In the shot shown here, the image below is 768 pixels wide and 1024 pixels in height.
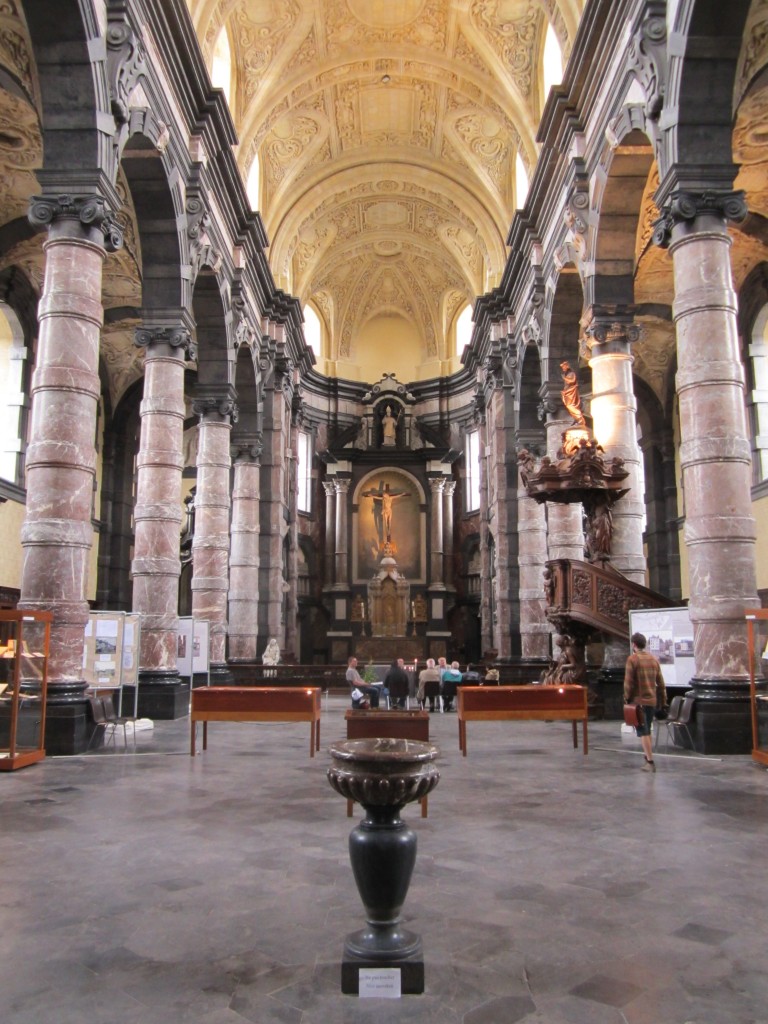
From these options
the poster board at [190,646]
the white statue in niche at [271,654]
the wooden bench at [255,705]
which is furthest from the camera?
the white statue in niche at [271,654]

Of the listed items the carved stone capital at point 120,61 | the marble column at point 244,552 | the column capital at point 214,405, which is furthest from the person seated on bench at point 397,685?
the carved stone capital at point 120,61

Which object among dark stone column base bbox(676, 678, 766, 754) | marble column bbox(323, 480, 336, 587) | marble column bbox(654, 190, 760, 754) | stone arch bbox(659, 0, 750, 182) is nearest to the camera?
dark stone column base bbox(676, 678, 766, 754)

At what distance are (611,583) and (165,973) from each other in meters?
11.6

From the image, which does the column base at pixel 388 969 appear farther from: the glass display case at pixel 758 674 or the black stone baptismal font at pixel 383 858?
the glass display case at pixel 758 674

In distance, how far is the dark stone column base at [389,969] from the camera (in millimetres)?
3521

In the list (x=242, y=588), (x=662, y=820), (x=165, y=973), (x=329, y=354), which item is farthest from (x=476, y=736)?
(x=329, y=354)

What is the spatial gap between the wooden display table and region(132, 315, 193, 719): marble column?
7175 mm

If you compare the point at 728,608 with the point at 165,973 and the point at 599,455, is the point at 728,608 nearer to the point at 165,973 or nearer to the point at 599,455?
the point at 599,455

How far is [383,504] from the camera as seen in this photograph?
36.2 metres

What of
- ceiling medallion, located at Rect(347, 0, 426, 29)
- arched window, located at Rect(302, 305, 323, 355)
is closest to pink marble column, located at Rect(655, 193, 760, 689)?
ceiling medallion, located at Rect(347, 0, 426, 29)

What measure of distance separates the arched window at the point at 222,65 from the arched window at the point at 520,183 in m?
7.71

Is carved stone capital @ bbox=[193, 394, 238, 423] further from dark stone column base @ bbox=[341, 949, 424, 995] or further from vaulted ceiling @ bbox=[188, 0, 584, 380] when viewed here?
dark stone column base @ bbox=[341, 949, 424, 995]

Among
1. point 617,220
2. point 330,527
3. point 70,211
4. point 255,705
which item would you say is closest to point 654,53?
point 617,220

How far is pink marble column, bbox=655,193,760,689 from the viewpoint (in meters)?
10.2
